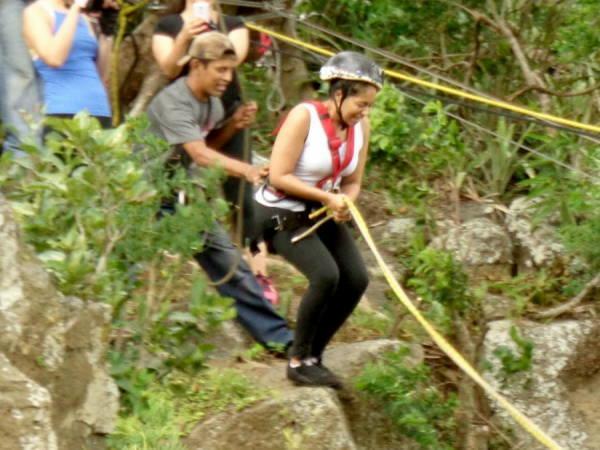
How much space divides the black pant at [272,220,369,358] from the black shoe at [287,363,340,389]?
6 cm

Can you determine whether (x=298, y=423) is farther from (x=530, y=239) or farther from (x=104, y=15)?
(x=530, y=239)

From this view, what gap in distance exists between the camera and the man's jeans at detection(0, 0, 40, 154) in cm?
686

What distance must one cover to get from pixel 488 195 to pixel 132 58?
7.89 feet

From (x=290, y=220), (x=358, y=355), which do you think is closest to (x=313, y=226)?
(x=290, y=220)

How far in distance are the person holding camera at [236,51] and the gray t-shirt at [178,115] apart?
0.59ft

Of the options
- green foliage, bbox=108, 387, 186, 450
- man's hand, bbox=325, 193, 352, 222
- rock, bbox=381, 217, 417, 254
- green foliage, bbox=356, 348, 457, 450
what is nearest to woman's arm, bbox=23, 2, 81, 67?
man's hand, bbox=325, 193, 352, 222

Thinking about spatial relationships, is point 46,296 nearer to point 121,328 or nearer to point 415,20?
point 121,328

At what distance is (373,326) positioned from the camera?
25.7 feet

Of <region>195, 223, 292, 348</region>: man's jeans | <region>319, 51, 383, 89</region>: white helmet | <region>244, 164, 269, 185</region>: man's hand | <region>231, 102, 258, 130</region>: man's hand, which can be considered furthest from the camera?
<region>231, 102, 258, 130</region>: man's hand

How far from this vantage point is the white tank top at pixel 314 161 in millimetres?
6211

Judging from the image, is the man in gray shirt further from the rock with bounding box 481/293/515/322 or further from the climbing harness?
the rock with bounding box 481/293/515/322

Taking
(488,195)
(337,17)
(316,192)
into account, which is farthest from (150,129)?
(337,17)

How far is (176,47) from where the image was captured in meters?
7.16

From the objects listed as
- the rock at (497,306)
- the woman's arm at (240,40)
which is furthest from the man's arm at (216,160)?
the rock at (497,306)
